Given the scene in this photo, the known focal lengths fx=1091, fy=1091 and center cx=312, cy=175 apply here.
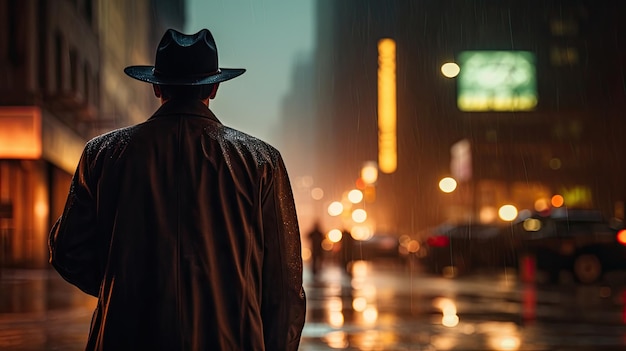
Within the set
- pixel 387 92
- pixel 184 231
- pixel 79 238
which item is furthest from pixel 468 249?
pixel 387 92

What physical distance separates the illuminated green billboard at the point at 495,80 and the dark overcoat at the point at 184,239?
74893 mm

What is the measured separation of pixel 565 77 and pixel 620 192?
15.6 m

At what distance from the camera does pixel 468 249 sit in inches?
1350

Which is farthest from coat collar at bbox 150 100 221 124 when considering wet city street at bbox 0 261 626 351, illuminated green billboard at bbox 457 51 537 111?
illuminated green billboard at bbox 457 51 537 111

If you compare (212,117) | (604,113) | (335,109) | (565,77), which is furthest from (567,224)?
(335,109)

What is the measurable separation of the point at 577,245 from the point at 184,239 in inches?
937

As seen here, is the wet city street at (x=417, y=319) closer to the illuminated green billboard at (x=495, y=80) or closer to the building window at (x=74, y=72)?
the building window at (x=74, y=72)

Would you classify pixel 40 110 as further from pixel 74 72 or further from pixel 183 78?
pixel 183 78

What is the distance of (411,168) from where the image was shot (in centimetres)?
10394

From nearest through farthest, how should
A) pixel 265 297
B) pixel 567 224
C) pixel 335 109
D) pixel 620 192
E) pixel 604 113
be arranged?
pixel 265 297 < pixel 567 224 < pixel 620 192 < pixel 604 113 < pixel 335 109

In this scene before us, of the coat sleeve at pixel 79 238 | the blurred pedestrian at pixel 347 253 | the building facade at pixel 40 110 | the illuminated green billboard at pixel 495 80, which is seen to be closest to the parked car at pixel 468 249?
the blurred pedestrian at pixel 347 253

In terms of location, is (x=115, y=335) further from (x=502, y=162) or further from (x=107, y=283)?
(x=502, y=162)

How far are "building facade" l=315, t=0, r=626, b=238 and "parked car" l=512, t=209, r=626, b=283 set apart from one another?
101ft

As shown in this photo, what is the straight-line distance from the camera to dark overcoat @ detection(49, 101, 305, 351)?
10.1ft
